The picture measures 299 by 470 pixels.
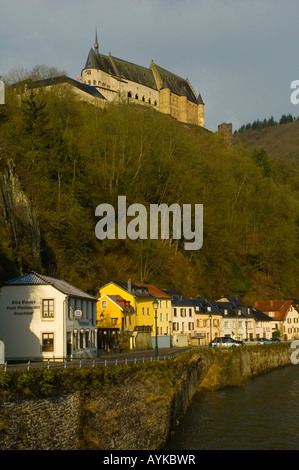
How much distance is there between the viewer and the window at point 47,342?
3425 centimetres

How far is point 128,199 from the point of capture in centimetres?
7500

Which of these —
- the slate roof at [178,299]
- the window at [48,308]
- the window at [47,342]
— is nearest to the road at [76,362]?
the window at [47,342]

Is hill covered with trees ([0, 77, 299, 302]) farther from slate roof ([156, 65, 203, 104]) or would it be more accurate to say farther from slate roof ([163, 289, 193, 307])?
slate roof ([156, 65, 203, 104])

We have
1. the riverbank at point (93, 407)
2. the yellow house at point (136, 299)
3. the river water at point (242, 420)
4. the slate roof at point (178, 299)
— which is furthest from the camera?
the slate roof at point (178, 299)

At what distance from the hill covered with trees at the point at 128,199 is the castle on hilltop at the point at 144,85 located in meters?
36.8

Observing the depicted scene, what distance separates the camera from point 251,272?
9519 centimetres

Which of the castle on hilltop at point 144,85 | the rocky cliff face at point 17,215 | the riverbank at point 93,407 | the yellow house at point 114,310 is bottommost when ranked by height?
the riverbank at point 93,407

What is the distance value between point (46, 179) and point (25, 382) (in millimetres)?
50201

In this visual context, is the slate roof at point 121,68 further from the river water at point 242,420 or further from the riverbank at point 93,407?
the riverbank at point 93,407

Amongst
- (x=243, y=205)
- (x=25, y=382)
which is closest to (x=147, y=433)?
(x=25, y=382)

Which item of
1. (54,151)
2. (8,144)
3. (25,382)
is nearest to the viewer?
(25,382)

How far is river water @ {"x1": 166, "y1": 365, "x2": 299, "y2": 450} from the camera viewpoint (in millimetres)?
26448

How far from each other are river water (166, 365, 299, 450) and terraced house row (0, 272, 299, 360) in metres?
5.84
